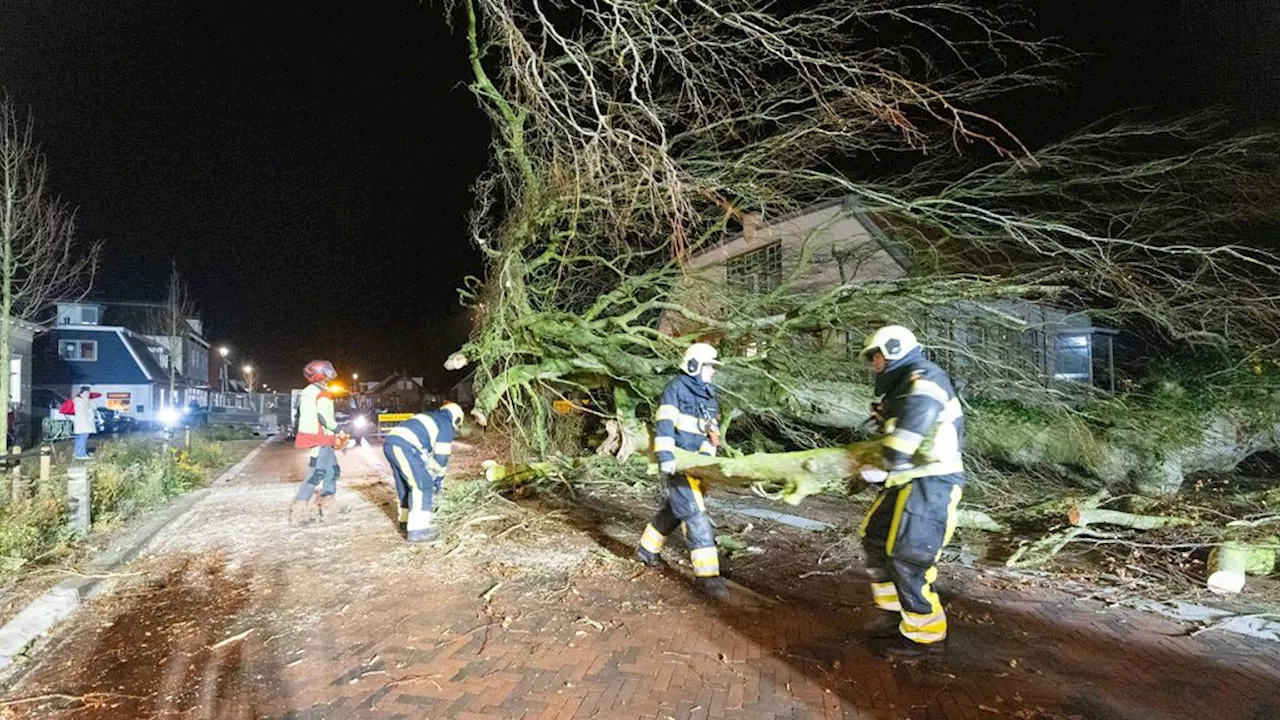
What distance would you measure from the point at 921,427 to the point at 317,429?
6.36 meters

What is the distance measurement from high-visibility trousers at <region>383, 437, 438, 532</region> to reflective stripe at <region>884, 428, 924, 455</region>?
4.34 metres

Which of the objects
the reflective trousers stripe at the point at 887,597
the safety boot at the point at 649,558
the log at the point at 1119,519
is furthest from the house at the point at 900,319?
the reflective trousers stripe at the point at 887,597

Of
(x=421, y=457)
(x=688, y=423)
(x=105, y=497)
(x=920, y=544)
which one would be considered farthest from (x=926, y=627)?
(x=105, y=497)

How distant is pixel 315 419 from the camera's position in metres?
7.31

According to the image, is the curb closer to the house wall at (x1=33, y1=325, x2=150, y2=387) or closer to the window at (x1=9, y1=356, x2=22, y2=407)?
the window at (x1=9, y1=356, x2=22, y2=407)

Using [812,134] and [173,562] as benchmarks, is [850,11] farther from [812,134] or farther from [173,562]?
[173,562]

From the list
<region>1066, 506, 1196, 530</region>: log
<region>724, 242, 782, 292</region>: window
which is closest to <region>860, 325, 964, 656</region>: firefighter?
<region>1066, 506, 1196, 530</region>: log

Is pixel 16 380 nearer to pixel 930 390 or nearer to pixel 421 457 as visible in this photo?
pixel 421 457

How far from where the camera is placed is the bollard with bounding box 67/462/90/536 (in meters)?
6.11

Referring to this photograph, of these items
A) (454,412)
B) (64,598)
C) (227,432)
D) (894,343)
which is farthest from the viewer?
(227,432)

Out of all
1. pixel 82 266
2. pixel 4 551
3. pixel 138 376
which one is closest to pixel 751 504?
pixel 4 551

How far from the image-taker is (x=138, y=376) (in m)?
31.1

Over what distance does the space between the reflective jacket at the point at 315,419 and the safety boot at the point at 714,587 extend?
467 cm

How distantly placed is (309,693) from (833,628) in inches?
115
